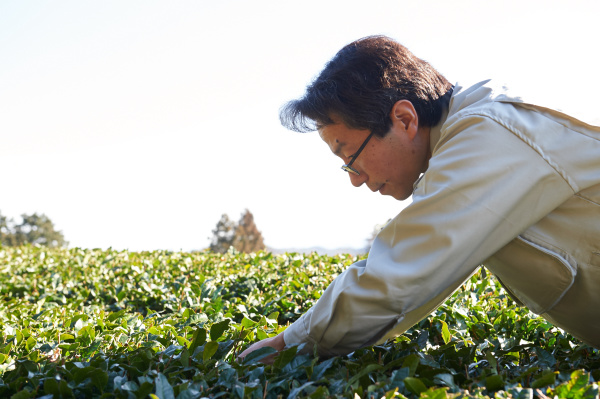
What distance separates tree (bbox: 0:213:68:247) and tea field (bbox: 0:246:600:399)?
86.7 ft

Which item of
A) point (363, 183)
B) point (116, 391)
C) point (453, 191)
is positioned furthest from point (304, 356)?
point (363, 183)

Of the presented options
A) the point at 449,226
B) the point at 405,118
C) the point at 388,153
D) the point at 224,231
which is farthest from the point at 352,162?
the point at 224,231

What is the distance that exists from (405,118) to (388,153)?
0.53ft

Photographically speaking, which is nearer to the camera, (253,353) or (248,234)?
(253,353)

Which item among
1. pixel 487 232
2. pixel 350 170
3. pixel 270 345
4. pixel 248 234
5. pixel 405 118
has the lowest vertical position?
pixel 248 234

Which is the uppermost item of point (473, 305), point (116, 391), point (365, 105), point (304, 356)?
point (365, 105)

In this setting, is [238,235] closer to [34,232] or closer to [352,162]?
[34,232]

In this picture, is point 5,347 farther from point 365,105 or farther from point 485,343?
point 485,343

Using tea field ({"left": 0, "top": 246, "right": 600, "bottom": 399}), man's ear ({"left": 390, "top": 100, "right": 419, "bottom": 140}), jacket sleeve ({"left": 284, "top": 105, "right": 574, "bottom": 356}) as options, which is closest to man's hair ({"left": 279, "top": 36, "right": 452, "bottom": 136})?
man's ear ({"left": 390, "top": 100, "right": 419, "bottom": 140})

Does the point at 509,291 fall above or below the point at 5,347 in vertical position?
below

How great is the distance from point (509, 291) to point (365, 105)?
1034 millimetres

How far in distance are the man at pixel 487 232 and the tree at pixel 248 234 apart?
83.7 ft

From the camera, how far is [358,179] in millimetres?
2535

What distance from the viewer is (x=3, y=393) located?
1.89 m
